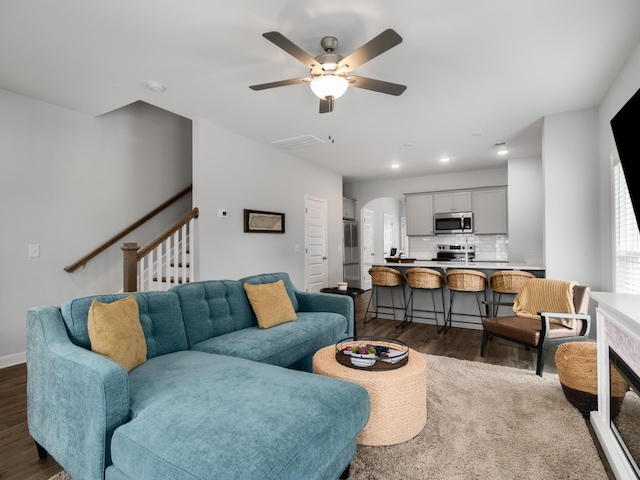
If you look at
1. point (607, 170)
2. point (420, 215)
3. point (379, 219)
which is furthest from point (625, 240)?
point (379, 219)

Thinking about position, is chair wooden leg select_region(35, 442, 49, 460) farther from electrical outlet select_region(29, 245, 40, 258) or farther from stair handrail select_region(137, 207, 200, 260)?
electrical outlet select_region(29, 245, 40, 258)

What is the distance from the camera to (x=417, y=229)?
7441 millimetres

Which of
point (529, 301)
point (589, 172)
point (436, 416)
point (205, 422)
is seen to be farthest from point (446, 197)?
point (205, 422)

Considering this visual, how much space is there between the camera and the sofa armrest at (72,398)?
143 centimetres

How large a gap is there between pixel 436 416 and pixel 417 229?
5517 mm

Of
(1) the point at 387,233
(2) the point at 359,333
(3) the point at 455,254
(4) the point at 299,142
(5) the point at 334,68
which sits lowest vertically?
(2) the point at 359,333

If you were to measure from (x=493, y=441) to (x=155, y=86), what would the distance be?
12.5 ft

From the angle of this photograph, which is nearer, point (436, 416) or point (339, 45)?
point (436, 416)

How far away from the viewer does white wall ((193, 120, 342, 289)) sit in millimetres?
4109

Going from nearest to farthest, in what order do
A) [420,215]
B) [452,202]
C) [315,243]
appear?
1. [315,243]
2. [452,202]
3. [420,215]

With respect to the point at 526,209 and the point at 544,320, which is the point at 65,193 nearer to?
the point at 544,320

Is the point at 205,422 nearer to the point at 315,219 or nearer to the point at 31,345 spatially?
the point at 31,345

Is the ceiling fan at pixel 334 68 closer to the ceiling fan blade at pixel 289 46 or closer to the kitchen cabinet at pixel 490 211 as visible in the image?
the ceiling fan blade at pixel 289 46

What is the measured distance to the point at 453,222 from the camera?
6922 mm
